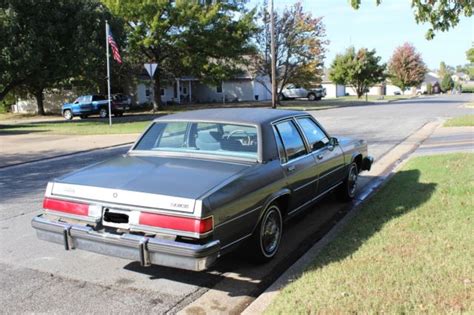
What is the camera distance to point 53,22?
1118 inches

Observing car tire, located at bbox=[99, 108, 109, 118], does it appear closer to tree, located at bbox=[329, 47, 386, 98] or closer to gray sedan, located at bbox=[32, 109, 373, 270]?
gray sedan, located at bbox=[32, 109, 373, 270]

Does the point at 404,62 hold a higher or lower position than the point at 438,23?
higher

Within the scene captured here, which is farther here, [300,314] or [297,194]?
[297,194]

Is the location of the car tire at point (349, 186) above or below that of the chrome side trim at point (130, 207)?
below

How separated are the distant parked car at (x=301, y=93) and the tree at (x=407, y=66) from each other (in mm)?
30332

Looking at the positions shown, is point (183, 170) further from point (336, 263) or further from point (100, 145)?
point (100, 145)

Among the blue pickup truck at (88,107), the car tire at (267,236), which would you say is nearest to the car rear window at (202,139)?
the car tire at (267,236)

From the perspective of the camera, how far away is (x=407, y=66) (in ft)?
271

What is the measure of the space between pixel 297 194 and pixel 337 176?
154 cm

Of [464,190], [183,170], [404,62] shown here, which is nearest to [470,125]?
[464,190]

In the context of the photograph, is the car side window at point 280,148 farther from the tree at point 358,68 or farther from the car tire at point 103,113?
the tree at point 358,68

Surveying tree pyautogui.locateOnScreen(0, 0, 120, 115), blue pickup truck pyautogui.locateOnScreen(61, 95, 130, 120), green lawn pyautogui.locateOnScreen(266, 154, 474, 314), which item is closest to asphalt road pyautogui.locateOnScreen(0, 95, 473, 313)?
green lawn pyautogui.locateOnScreen(266, 154, 474, 314)

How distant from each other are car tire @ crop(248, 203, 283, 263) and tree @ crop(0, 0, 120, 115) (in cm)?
2469

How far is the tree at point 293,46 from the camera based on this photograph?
137 ft
